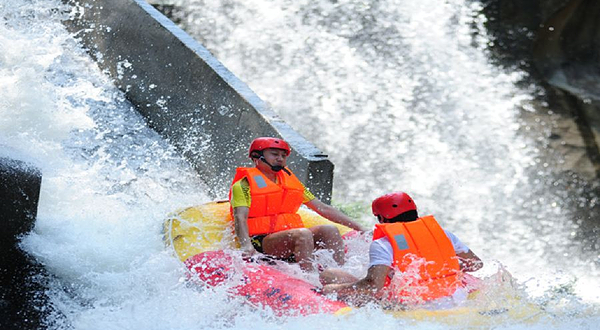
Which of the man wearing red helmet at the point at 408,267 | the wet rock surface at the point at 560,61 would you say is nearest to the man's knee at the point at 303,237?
the man wearing red helmet at the point at 408,267

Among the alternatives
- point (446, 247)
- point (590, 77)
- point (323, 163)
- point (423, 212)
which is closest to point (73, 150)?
point (323, 163)

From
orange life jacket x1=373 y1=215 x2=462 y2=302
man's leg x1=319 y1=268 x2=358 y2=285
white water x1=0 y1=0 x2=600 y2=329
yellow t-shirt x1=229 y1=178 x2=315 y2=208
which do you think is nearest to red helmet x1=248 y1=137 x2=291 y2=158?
yellow t-shirt x1=229 y1=178 x2=315 y2=208

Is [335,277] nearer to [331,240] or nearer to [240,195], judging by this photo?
[331,240]

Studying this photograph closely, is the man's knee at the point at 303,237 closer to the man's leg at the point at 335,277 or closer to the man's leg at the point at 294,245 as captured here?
the man's leg at the point at 294,245

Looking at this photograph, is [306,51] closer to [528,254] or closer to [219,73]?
[219,73]

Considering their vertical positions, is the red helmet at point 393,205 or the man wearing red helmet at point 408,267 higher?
the red helmet at point 393,205

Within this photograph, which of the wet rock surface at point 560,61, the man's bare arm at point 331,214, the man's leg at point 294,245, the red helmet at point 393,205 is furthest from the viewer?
the wet rock surface at point 560,61

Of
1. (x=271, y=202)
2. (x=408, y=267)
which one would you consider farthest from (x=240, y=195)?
(x=408, y=267)

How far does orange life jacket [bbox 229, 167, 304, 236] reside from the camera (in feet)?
17.7

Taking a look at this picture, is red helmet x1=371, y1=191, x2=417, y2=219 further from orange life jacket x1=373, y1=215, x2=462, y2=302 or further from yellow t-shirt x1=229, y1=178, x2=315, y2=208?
yellow t-shirt x1=229, y1=178, x2=315, y2=208

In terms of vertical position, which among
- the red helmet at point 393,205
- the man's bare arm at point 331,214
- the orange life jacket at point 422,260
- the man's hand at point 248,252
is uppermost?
the red helmet at point 393,205

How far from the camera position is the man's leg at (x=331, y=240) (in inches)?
205

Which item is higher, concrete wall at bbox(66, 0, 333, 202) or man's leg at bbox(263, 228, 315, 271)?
man's leg at bbox(263, 228, 315, 271)

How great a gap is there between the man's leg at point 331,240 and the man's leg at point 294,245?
0.07 m
